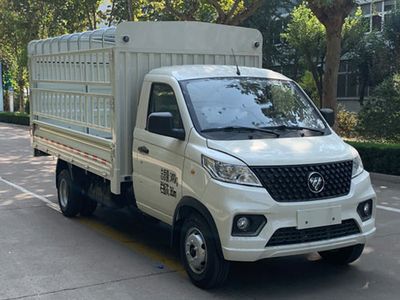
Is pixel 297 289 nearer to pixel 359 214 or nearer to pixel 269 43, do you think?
pixel 359 214

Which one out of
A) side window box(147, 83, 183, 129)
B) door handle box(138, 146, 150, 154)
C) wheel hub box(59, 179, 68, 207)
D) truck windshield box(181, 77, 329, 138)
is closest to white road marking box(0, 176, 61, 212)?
wheel hub box(59, 179, 68, 207)

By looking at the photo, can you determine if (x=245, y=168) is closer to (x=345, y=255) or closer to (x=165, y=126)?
(x=165, y=126)

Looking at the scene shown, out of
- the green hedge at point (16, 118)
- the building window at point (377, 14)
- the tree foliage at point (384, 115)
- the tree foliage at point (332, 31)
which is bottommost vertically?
the green hedge at point (16, 118)

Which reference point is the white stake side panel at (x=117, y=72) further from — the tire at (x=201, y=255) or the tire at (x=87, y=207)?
the tire at (x=201, y=255)

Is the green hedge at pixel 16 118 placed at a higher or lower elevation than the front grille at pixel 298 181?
lower

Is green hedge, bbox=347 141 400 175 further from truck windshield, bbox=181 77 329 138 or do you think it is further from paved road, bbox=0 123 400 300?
truck windshield, bbox=181 77 329 138

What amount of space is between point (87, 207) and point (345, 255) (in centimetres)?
409

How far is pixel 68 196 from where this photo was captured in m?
8.20

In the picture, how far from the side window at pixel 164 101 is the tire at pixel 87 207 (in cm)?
268

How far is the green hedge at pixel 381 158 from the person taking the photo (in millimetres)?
11594

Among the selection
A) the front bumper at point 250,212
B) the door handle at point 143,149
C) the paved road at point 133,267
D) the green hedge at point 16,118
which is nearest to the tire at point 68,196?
the paved road at point 133,267

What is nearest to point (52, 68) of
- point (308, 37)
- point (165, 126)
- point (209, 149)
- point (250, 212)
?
point (165, 126)

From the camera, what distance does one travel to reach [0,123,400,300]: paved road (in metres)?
5.11

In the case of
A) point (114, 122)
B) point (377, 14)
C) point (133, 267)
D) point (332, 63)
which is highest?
point (377, 14)
